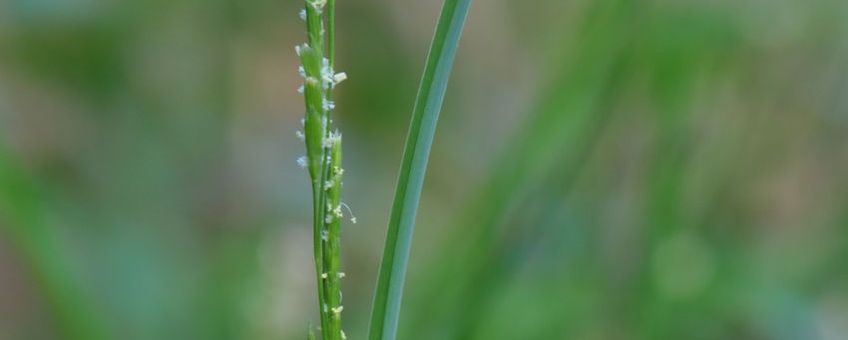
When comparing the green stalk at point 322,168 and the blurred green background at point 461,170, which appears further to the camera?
the blurred green background at point 461,170

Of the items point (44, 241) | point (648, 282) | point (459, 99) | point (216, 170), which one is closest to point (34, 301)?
point (216, 170)

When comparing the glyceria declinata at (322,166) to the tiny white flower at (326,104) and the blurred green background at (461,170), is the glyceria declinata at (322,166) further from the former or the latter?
the blurred green background at (461,170)

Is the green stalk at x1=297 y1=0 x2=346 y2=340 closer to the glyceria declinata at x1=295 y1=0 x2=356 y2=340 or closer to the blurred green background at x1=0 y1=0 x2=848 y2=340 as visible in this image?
the glyceria declinata at x1=295 y1=0 x2=356 y2=340

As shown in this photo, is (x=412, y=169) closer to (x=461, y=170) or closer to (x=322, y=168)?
(x=322, y=168)

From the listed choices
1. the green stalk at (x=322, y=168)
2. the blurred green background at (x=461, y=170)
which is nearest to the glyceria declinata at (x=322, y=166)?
the green stalk at (x=322, y=168)

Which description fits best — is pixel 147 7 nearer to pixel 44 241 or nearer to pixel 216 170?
pixel 216 170

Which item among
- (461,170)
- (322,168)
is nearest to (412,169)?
(322,168)
